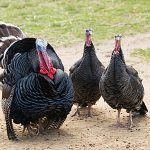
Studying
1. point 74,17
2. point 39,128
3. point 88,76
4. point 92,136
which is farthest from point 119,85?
point 74,17

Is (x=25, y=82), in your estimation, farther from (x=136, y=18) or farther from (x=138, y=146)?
(x=136, y=18)

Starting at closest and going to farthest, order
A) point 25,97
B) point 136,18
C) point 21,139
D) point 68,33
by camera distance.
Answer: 1. point 25,97
2. point 21,139
3. point 68,33
4. point 136,18

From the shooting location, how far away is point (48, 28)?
580 inches

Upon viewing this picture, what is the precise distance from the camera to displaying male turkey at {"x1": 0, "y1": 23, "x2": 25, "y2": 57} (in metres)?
7.88

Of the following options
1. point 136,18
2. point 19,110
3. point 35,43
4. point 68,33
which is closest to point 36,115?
point 19,110

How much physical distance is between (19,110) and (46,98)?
1.20 feet

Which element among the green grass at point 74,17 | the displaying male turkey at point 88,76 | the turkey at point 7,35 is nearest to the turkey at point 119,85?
the displaying male turkey at point 88,76

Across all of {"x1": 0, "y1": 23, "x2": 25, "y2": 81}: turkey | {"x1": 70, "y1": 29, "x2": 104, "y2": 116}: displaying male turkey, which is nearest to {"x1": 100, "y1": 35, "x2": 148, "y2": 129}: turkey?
{"x1": 70, "y1": 29, "x2": 104, "y2": 116}: displaying male turkey

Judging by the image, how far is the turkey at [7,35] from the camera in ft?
25.8

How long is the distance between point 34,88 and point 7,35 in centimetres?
150

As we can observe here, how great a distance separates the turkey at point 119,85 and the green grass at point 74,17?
19.1 feet

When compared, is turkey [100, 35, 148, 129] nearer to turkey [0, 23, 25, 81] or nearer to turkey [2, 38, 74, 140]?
turkey [2, 38, 74, 140]

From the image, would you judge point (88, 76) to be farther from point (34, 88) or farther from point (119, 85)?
point (34, 88)

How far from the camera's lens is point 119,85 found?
7453mm
